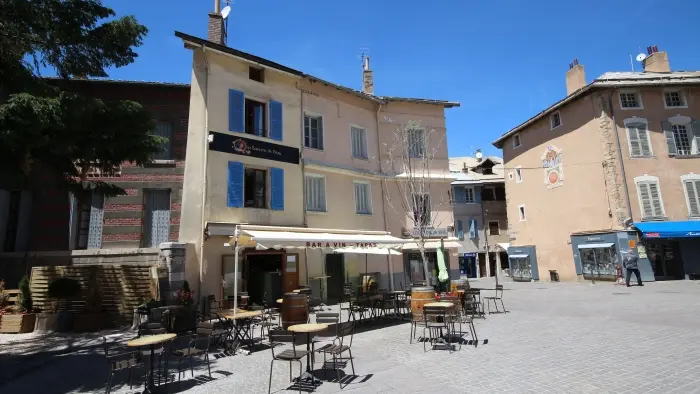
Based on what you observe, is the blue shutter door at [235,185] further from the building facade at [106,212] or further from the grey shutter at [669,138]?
the grey shutter at [669,138]

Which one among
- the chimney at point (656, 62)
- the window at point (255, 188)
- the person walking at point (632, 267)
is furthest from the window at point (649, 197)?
the window at point (255, 188)

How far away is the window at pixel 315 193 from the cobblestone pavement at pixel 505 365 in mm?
6942

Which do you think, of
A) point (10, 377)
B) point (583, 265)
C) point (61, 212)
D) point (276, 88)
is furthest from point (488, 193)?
→ point (10, 377)

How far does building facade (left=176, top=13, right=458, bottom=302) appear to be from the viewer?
40.8 feet

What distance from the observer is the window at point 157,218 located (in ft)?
47.0

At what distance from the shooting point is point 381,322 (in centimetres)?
1060

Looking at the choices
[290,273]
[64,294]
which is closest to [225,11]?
[290,273]

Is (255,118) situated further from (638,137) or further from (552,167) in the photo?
(638,137)

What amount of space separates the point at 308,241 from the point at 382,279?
7.95 m

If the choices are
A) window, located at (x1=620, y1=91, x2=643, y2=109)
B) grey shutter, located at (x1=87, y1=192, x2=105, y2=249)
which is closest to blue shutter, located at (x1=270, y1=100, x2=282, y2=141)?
grey shutter, located at (x1=87, y1=192, x2=105, y2=249)

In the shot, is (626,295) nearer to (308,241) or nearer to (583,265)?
(583,265)

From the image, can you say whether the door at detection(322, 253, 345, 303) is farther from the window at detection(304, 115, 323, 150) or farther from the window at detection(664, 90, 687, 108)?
the window at detection(664, 90, 687, 108)

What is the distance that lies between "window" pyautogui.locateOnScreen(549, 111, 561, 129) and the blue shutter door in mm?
20044

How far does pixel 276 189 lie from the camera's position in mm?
14133
